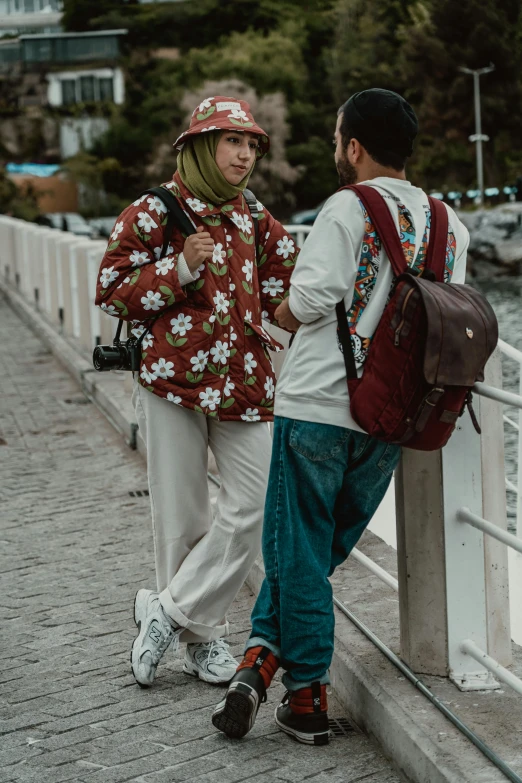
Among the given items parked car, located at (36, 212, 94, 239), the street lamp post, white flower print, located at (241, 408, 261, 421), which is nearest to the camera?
white flower print, located at (241, 408, 261, 421)

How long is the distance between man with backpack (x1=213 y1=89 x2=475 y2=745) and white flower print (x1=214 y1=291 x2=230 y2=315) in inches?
19.3

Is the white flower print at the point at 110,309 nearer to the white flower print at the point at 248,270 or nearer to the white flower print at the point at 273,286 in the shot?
the white flower print at the point at 248,270

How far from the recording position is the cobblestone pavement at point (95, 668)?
135 inches

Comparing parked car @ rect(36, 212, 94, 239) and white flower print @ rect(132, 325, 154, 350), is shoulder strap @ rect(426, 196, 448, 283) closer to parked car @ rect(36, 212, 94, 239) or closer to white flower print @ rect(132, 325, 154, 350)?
white flower print @ rect(132, 325, 154, 350)

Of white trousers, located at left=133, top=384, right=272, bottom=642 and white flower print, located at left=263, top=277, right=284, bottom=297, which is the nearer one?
white trousers, located at left=133, top=384, right=272, bottom=642

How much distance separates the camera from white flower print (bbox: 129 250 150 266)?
3.80 m

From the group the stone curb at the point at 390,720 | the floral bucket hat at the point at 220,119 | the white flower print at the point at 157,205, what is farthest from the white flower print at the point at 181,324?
the stone curb at the point at 390,720

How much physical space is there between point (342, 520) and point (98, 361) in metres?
1.05

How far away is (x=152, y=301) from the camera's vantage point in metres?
3.75

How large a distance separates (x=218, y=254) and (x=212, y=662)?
4.44 feet

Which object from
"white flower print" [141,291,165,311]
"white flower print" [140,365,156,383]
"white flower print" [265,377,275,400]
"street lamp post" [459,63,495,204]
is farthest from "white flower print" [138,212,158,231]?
"street lamp post" [459,63,495,204]

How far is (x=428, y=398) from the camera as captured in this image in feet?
10.2

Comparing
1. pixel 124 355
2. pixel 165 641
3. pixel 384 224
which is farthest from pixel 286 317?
pixel 165 641

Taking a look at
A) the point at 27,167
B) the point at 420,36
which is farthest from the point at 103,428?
the point at 27,167
